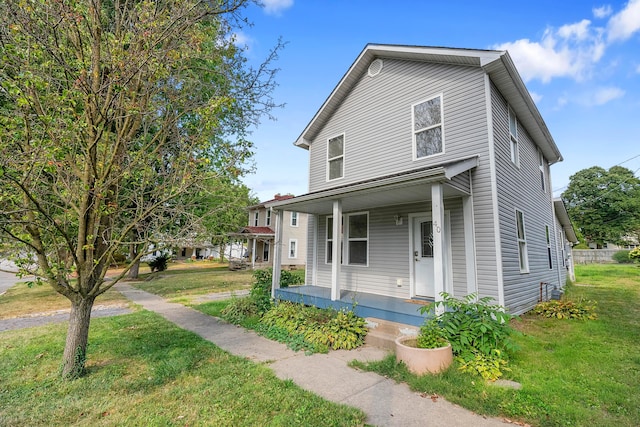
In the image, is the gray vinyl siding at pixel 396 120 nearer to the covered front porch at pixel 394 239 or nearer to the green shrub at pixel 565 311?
the covered front porch at pixel 394 239

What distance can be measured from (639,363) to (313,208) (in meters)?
6.91

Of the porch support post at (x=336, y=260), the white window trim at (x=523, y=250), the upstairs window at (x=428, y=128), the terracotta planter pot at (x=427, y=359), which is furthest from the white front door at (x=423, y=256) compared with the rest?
the terracotta planter pot at (x=427, y=359)

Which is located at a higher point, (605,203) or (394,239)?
(605,203)

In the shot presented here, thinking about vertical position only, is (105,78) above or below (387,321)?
above

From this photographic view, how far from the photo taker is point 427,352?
3949 mm

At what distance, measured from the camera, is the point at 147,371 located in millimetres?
4227

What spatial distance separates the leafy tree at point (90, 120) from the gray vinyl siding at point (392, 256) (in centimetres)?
456

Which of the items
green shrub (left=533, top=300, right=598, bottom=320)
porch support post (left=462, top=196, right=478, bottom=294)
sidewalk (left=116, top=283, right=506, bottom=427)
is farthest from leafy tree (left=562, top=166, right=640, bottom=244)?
sidewalk (left=116, top=283, right=506, bottom=427)

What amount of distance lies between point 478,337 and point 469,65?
5.79 metres

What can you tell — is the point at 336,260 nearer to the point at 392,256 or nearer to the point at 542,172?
the point at 392,256

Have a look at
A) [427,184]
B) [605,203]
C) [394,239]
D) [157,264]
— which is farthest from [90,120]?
[605,203]

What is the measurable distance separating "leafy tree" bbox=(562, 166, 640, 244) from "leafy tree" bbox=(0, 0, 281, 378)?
47.7m

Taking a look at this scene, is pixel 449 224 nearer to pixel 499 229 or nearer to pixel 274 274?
pixel 499 229

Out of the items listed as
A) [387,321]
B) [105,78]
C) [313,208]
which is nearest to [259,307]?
[313,208]
